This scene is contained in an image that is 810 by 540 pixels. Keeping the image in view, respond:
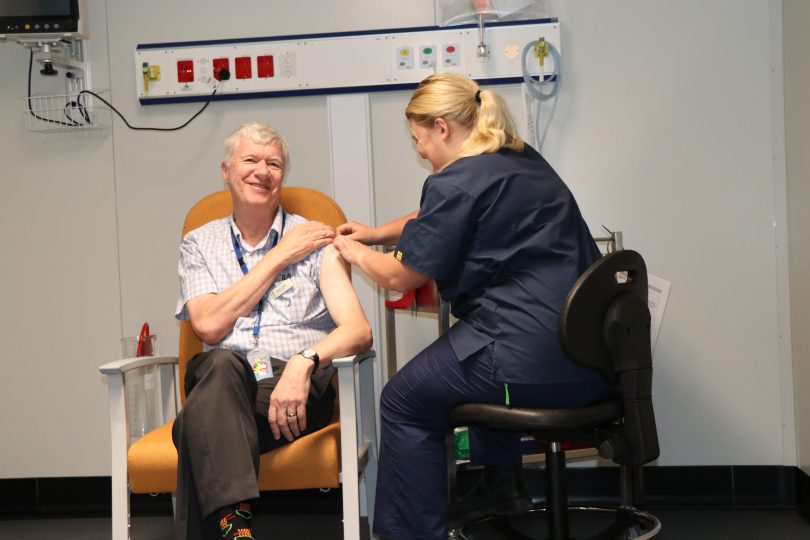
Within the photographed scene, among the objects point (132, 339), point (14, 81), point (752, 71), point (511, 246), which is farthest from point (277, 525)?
point (752, 71)

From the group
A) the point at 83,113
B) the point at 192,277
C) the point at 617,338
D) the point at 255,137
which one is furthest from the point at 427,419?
the point at 83,113

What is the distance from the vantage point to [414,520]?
2021 mm

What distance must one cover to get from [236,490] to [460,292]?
713 millimetres

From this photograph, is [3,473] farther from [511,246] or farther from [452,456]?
[511,246]

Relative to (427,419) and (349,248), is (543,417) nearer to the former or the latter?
(427,419)

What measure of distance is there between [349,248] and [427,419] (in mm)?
559

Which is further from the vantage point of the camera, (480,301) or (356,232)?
(356,232)

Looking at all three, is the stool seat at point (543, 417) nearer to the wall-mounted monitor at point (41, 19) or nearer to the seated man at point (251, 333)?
the seated man at point (251, 333)

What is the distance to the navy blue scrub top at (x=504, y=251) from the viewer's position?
195cm

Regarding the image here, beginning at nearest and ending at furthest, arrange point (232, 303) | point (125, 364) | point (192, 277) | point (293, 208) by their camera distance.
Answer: point (125, 364), point (232, 303), point (192, 277), point (293, 208)

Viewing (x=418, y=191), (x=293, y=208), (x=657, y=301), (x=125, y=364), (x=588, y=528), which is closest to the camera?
(x=125, y=364)

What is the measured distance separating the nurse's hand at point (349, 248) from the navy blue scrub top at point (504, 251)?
0.27m

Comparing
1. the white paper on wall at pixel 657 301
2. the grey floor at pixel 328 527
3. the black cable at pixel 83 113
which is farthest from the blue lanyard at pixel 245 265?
the white paper on wall at pixel 657 301

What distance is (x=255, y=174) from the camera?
7.97 ft
